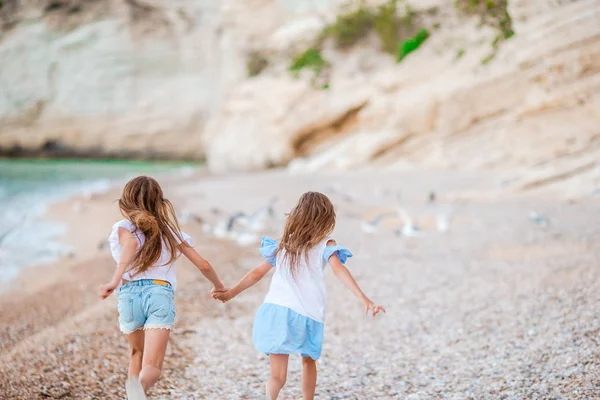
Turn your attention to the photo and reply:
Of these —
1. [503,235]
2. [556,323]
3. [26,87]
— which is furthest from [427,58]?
[26,87]

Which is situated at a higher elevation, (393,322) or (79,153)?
(393,322)

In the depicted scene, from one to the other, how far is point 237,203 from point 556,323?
1035 cm

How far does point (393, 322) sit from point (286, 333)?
87.7 inches

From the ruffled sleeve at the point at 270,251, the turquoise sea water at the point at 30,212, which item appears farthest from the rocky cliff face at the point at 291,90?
the ruffled sleeve at the point at 270,251

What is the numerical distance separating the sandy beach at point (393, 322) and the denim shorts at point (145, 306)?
72 cm

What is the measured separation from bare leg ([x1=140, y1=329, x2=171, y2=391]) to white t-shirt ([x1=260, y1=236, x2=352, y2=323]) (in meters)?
0.56

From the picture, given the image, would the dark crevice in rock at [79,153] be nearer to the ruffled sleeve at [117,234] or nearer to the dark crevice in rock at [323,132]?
the dark crevice in rock at [323,132]

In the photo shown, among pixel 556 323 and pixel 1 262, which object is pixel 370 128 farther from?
pixel 556 323

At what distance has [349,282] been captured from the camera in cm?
260

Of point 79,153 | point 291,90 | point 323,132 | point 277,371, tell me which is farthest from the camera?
point 79,153

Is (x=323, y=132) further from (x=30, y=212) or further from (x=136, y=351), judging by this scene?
(x=136, y=351)

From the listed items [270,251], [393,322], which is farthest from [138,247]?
[393,322]

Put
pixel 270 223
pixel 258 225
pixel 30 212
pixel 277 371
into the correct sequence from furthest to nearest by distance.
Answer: pixel 30 212
pixel 270 223
pixel 258 225
pixel 277 371

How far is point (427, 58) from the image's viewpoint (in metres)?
19.5
